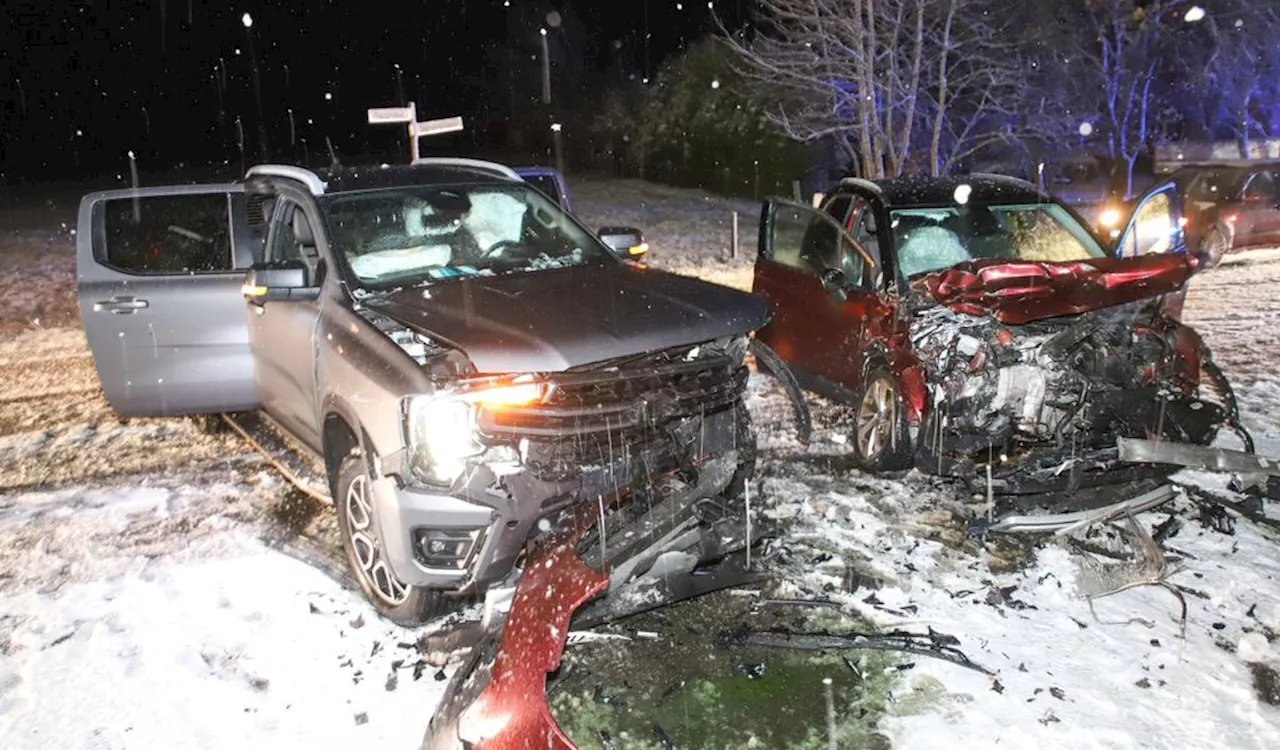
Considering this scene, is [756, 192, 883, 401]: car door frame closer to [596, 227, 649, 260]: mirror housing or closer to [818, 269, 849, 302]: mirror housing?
[818, 269, 849, 302]: mirror housing

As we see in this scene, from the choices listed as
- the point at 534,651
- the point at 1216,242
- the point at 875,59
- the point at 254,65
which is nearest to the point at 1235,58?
the point at 1216,242

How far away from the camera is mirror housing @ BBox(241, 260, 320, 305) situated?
176 inches

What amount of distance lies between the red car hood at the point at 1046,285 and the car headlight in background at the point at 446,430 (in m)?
2.71

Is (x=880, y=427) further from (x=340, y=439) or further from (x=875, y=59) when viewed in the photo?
(x=875, y=59)

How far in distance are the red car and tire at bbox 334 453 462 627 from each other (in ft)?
9.37

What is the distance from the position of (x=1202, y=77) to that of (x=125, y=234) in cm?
2690

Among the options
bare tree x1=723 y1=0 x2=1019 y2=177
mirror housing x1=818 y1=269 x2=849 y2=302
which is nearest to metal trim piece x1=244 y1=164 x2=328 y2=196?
mirror housing x1=818 y1=269 x2=849 y2=302

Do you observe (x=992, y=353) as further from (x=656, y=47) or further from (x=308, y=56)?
(x=308, y=56)

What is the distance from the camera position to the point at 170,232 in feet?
21.0

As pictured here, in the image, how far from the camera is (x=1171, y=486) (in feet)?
15.6

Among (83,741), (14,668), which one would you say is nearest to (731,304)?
(83,741)

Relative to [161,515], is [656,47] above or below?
above

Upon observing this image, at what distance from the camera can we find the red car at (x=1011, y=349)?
4.88 m

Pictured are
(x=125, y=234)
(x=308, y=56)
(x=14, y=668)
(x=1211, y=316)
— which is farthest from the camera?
(x=308, y=56)
